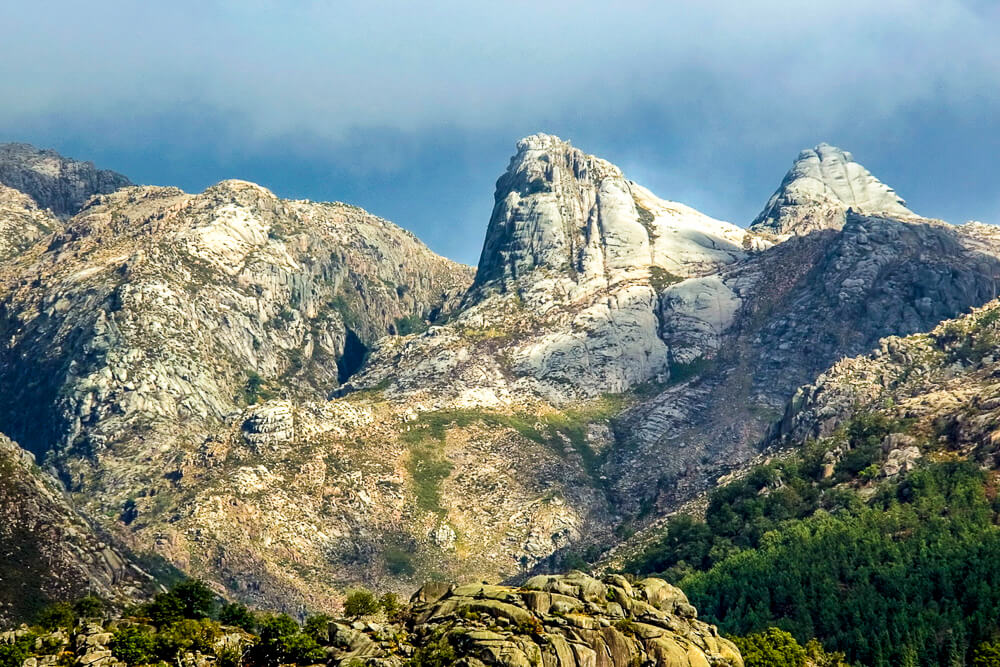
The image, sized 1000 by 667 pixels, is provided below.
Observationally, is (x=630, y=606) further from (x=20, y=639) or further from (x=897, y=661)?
(x=20, y=639)

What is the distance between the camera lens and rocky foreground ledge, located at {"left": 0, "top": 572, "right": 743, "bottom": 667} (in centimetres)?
15588

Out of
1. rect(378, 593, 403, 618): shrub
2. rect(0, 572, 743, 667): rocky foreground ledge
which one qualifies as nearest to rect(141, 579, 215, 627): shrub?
rect(0, 572, 743, 667): rocky foreground ledge

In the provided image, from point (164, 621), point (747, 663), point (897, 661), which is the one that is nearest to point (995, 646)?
point (897, 661)

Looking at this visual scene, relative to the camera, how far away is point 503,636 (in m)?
158

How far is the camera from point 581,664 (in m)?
157

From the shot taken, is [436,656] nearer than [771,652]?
Yes

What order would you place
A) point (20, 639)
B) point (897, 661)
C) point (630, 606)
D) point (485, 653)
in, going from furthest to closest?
1. point (897, 661)
2. point (630, 606)
3. point (20, 639)
4. point (485, 653)

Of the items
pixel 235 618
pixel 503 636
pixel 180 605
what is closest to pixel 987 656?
pixel 503 636

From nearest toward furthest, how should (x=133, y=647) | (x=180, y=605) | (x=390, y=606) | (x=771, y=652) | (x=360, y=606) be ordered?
(x=133, y=647) → (x=390, y=606) → (x=360, y=606) → (x=771, y=652) → (x=180, y=605)

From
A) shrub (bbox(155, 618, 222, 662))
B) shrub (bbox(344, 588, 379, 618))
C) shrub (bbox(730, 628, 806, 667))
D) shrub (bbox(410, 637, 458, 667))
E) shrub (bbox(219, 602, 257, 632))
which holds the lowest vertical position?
shrub (bbox(155, 618, 222, 662))

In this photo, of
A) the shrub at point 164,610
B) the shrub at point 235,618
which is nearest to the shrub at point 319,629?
the shrub at point 164,610

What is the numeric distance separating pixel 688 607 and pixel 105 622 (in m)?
89.1

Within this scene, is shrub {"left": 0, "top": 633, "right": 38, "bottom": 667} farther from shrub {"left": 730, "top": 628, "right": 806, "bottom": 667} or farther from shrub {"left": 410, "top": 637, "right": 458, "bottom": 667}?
shrub {"left": 730, "top": 628, "right": 806, "bottom": 667}

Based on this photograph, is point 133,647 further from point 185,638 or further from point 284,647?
point 284,647
